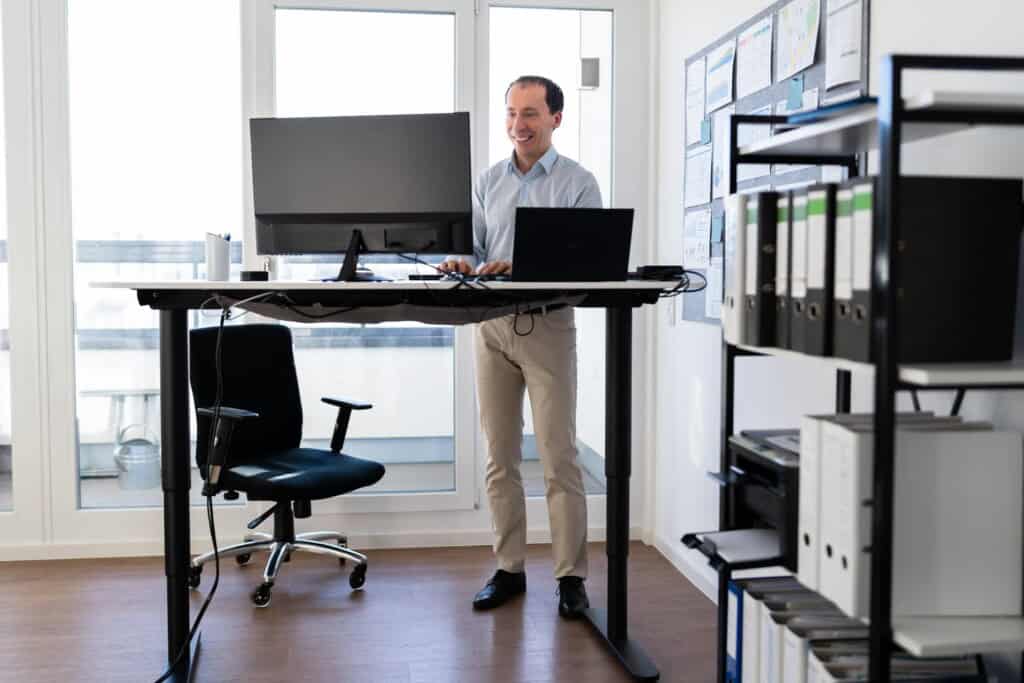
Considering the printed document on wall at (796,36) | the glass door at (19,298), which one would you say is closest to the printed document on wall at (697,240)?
the printed document on wall at (796,36)

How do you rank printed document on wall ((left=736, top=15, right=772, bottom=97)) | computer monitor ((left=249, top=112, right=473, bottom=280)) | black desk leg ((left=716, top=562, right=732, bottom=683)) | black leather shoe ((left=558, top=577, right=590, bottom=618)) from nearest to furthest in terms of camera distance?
black desk leg ((left=716, top=562, right=732, bottom=683)) → computer monitor ((left=249, top=112, right=473, bottom=280)) → printed document on wall ((left=736, top=15, right=772, bottom=97)) → black leather shoe ((left=558, top=577, right=590, bottom=618))

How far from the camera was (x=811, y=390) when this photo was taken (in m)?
2.56

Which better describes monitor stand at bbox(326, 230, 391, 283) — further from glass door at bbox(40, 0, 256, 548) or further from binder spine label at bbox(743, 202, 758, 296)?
glass door at bbox(40, 0, 256, 548)

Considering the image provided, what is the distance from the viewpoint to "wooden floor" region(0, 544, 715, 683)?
2699mm

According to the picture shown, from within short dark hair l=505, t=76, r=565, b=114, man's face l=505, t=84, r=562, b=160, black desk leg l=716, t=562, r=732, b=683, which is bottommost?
black desk leg l=716, t=562, r=732, b=683

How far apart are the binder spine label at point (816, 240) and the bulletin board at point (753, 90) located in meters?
0.46

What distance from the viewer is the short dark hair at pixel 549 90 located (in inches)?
126

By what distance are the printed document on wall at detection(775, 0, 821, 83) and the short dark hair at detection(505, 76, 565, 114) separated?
0.76 m

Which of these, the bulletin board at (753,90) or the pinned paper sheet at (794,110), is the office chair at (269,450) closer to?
Answer: the bulletin board at (753,90)

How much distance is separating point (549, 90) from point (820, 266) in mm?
1705

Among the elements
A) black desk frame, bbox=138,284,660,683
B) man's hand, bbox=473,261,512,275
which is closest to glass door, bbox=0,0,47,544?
black desk frame, bbox=138,284,660,683

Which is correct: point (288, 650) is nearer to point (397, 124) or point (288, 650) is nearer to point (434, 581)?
point (434, 581)

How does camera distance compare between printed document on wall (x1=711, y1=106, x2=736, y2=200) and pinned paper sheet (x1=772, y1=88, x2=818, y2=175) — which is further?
printed document on wall (x1=711, y1=106, x2=736, y2=200)

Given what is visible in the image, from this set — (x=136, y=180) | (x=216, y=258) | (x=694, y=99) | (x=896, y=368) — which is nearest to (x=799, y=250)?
(x=896, y=368)
